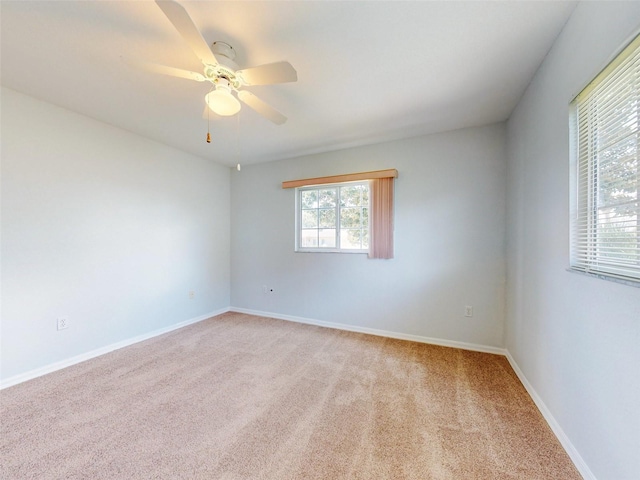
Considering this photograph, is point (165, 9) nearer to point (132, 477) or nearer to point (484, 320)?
point (132, 477)

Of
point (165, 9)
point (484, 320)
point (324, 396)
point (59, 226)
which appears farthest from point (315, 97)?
point (484, 320)

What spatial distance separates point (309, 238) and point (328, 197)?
66 cm

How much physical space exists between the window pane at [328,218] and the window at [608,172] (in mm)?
2461

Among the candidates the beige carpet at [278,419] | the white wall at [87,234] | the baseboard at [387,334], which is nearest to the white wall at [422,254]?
the baseboard at [387,334]

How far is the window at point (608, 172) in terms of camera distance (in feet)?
3.40

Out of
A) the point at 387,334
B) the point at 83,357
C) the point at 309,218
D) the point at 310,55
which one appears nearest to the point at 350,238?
the point at 309,218

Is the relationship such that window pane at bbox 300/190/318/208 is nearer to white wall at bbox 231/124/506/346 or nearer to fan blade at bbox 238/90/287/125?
white wall at bbox 231/124/506/346

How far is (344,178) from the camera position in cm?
332

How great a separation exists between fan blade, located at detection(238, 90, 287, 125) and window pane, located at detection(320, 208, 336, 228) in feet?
5.73

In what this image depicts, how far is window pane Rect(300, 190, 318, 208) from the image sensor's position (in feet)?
12.1

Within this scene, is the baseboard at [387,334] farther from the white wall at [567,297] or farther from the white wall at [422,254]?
the white wall at [567,297]

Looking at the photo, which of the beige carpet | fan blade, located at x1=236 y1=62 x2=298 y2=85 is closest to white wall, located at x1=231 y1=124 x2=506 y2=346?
the beige carpet

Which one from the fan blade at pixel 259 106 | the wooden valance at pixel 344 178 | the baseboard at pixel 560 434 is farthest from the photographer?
the wooden valance at pixel 344 178

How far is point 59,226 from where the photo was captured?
7.78 feet
